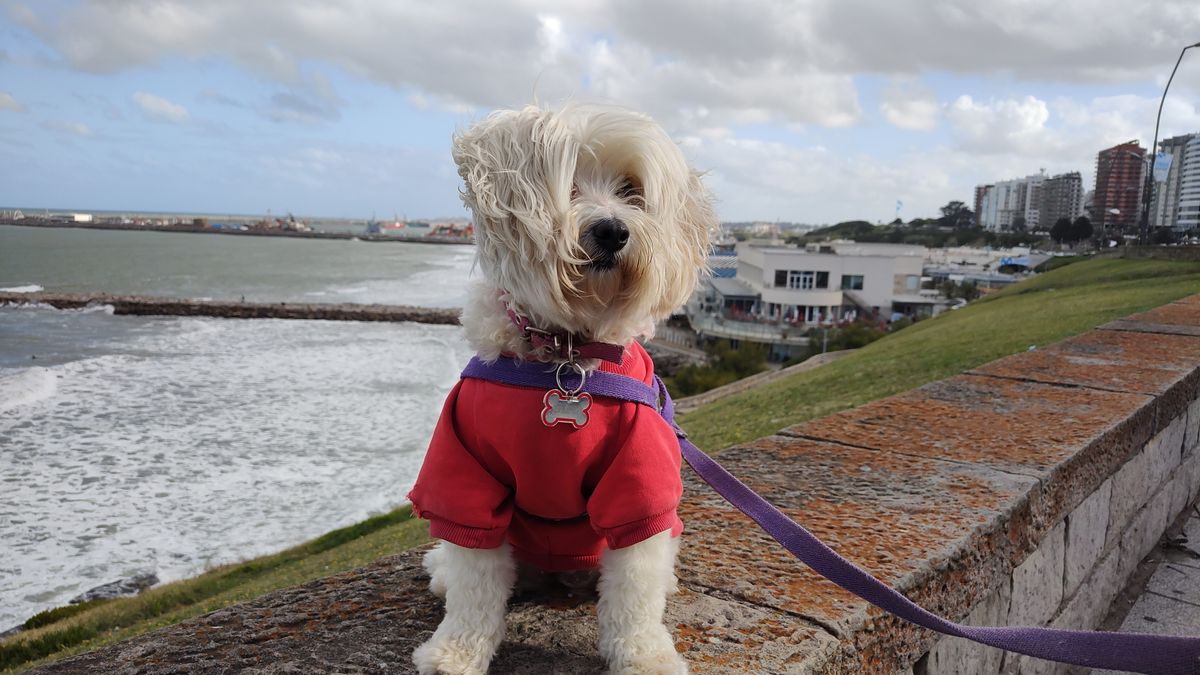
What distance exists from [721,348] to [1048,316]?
97.0 feet

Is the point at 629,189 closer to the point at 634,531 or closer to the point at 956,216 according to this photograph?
the point at 634,531

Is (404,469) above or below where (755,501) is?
below

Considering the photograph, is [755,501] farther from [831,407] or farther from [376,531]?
[376,531]

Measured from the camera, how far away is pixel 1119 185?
7581 centimetres

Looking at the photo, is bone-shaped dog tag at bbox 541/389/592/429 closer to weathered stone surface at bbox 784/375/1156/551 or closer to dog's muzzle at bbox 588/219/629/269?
dog's muzzle at bbox 588/219/629/269

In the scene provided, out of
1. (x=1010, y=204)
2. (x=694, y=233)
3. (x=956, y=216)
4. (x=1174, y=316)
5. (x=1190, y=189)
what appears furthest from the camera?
(x=956, y=216)

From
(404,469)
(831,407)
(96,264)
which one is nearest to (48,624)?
(404,469)

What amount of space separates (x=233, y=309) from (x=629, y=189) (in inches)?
2407

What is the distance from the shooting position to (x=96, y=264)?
88.1m

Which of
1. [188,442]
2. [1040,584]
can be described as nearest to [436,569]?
[1040,584]

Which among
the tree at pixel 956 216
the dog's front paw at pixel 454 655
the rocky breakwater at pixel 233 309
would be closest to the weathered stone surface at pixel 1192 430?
the dog's front paw at pixel 454 655

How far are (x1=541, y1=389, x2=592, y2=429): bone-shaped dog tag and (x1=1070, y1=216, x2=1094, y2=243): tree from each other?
3736 inches

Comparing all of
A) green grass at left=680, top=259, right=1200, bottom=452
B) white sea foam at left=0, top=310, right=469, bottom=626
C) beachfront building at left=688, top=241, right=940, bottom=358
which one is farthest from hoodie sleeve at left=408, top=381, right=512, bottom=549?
beachfront building at left=688, top=241, right=940, bottom=358

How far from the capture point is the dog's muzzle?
6.39ft
